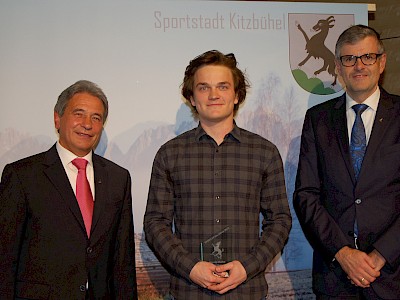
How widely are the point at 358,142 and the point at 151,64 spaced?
1256mm

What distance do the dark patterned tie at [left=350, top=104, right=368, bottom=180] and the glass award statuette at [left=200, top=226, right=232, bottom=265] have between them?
2.19ft

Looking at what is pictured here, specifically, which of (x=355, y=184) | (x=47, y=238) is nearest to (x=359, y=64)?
(x=355, y=184)

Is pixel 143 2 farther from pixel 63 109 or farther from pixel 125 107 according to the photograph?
pixel 63 109

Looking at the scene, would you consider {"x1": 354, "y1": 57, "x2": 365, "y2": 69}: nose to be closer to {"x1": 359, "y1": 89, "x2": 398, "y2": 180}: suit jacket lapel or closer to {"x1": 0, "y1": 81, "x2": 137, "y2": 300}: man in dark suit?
{"x1": 359, "y1": 89, "x2": 398, "y2": 180}: suit jacket lapel

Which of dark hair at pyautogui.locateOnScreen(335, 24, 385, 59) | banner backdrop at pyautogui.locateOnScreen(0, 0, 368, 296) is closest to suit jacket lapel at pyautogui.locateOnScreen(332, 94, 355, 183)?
dark hair at pyautogui.locateOnScreen(335, 24, 385, 59)

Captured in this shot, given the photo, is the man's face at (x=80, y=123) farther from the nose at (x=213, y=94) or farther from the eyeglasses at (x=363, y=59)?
the eyeglasses at (x=363, y=59)

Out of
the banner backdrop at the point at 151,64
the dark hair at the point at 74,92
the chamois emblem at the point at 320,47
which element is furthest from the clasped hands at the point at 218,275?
the chamois emblem at the point at 320,47

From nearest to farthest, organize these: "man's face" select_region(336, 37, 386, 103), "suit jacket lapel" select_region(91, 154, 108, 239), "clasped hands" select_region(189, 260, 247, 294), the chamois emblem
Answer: "clasped hands" select_region(189, 260, 247, 294) < "suit jacket lapel" select_region(91, 154, 108, 239) < "man's face" select_region(336, 37, 386, 103) < the chamois emblem

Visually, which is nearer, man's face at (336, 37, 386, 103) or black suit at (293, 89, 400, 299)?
black suit at (293, 89, 400, 299)

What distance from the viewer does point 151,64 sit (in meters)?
3.14

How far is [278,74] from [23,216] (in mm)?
1693

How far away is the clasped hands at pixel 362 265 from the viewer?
7.82 feet

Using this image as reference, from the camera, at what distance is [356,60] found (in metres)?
2.58

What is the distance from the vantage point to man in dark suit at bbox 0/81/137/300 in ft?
7.76
